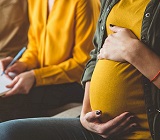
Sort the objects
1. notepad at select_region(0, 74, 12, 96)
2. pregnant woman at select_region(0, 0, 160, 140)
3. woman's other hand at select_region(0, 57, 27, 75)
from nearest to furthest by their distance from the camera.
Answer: pregnant woman at select_region(0, 0, 160, 140) → notepad at select_region(0, 74, 12, 96) → woman's other hand at select_region(0, 57, 27, 75)

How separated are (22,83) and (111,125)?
55cm

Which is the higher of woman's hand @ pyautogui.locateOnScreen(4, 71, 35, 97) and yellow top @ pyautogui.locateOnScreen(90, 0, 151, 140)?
yellow top @ pyautogui.locateOnScreen(90, 0, 151, 140)

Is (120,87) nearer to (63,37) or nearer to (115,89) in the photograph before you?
(115,89)

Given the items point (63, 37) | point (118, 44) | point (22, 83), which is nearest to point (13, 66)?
point (22, 83)

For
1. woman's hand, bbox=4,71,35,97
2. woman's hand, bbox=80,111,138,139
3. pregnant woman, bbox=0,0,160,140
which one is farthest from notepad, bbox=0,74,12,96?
woman's hand, bbox=80,111,138,139

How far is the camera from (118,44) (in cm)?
108

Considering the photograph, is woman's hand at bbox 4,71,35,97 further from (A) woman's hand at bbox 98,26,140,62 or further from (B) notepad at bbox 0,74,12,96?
(A) woman's hand at bbox 98,26,140,62

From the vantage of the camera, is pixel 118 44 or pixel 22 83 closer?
pixel 118 44

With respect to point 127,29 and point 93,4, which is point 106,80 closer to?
point 127,29

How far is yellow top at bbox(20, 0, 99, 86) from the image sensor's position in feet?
4.97

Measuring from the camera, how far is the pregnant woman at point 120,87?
102 centimetres

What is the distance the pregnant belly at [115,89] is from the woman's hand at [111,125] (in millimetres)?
20

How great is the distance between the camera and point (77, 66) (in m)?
1.56

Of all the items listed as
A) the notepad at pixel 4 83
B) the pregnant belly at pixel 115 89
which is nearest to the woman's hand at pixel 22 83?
the notepad at pixel 4 83
